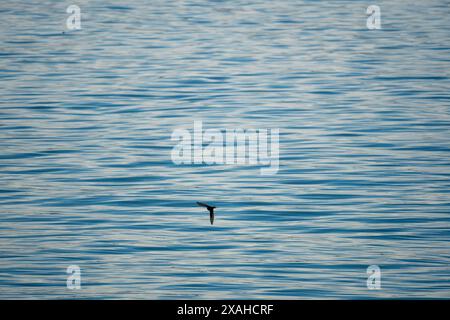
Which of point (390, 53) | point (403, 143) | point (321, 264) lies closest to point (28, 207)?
point (321, 264)

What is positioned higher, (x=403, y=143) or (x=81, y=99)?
(x=81, y=99)

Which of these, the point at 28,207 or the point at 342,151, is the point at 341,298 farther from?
the point at 342,151

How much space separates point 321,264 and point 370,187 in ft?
11.0

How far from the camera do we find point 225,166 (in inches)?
633

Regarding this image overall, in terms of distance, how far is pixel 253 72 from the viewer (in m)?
24.7
